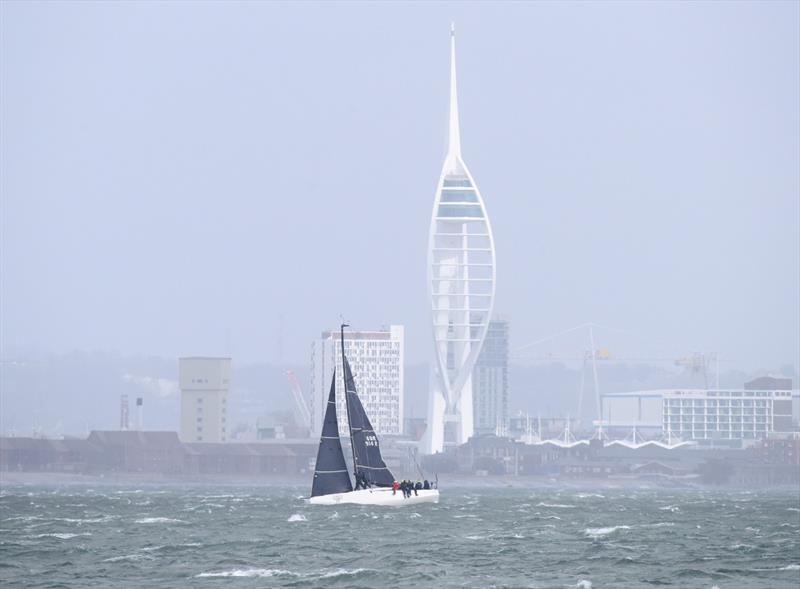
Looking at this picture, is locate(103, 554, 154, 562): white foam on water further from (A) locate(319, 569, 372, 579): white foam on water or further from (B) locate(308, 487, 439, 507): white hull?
Answer: (B) locate(308, 487, 439, 507): white hull

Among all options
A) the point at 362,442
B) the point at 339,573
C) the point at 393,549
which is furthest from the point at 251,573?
the point at 362,442

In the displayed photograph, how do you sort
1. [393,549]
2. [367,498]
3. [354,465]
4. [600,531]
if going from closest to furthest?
1. [393,549]
2. [600,531]
3. [367,498]
4. [354,465]

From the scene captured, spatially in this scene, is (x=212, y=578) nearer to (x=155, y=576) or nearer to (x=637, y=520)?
(x=155, y=576)

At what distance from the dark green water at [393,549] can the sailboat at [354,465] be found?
134 cm

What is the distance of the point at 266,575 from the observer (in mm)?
61875

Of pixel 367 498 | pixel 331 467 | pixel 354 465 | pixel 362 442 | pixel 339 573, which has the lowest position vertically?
pixel 339 573

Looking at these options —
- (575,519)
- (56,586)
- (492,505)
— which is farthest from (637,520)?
(56,586)

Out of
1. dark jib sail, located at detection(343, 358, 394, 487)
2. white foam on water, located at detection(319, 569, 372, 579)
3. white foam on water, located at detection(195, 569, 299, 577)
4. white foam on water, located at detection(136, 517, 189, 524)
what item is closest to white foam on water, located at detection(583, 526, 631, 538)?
white foam on water, located at detection(319, 569, 372, 579)

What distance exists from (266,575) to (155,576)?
12.5 ft

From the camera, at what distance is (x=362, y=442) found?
110625mm

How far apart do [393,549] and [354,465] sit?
3765 centimetres

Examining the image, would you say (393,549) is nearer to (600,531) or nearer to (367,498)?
(600,531)

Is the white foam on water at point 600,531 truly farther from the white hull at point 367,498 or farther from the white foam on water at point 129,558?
the white foam on water at point 129,558

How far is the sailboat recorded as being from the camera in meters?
110
